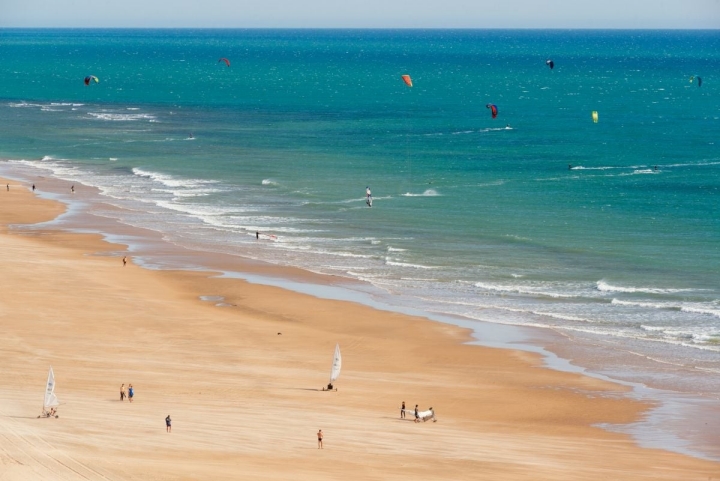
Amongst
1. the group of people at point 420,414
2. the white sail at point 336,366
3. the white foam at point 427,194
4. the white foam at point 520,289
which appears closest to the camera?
the group of people at point 420,414

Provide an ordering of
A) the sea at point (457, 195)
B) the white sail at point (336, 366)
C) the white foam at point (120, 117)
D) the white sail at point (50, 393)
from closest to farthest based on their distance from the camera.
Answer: the white sail at point (50, 393) < the white sail at point (336, 366) < the sea at point (457, 195) < the white foam at point (120, 117)

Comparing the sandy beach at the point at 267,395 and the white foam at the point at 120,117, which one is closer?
the sandy beach at the point at 267,395

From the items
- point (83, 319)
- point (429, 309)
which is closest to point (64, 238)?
point (83, 319)

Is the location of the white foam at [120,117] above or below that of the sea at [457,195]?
above

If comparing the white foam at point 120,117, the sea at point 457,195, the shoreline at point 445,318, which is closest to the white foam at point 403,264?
the sea at point 457,195

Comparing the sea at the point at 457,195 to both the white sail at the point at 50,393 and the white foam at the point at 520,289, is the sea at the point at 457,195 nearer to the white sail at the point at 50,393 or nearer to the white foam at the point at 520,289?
the white foam at the point at 520,289

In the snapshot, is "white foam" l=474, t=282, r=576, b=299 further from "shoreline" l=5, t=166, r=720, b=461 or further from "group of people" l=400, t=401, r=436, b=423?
"group of people" l=400, t=401, r=436, b=423

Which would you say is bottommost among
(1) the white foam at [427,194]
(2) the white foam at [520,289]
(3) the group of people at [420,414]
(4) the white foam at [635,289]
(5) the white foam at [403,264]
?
(3) the group of people at [420,414]
